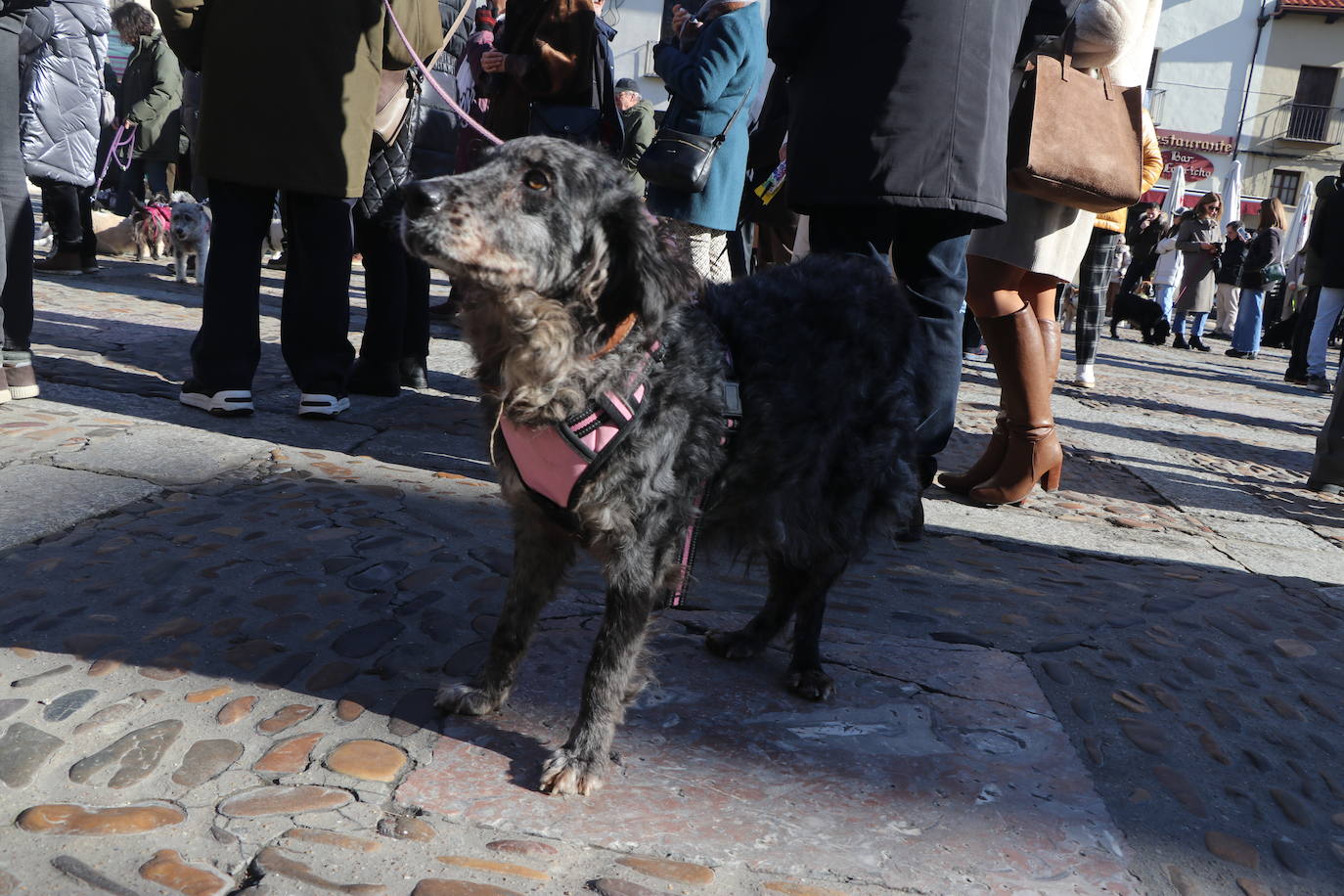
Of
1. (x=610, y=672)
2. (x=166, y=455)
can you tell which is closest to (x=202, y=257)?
(x=166, y=455)

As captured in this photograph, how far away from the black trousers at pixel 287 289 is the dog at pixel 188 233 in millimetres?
5598

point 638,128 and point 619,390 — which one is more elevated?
point 638,128

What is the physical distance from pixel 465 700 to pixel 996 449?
3.12m

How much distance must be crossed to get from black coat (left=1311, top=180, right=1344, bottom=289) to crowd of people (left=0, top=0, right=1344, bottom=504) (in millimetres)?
5271

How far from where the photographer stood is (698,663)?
275 cm

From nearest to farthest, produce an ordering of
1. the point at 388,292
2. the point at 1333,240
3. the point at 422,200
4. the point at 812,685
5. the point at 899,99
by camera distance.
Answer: the point at 422,200 < the point at 812,685 < the point at 899,99 < the point at 388,292 < the point at 1333,240

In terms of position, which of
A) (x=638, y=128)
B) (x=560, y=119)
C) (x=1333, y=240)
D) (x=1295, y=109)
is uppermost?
(x=1295, y=109)

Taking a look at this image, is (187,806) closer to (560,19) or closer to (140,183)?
(560,19)

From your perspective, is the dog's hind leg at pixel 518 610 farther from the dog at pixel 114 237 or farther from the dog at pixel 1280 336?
the dog at pixel 1280 336

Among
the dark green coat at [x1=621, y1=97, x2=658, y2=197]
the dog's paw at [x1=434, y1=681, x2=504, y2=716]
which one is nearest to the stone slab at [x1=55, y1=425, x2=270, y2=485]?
the dog's paw at [x1=434, y1=681, x2=504, y2=716]

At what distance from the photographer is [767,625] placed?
2.82 meters

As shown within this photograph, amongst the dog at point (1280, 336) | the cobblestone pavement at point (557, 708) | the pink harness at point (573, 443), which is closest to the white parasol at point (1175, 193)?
the dog at point (1280, 336)

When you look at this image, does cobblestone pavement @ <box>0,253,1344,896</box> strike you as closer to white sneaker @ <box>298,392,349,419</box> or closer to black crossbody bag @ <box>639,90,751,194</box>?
white sneaker @ <box>298,392,349,419</box>

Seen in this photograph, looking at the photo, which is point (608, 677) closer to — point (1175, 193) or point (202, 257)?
point (202, 257)
